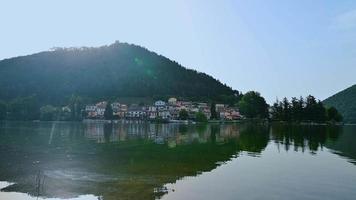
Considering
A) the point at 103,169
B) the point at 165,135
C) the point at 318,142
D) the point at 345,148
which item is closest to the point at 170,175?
the point at 103,169

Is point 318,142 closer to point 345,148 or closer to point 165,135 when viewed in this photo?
point 345,148

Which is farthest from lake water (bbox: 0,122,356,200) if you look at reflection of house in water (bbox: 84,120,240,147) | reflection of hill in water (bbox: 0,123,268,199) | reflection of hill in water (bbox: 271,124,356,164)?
reflection of house in water (bbox: 84,120,240,147)

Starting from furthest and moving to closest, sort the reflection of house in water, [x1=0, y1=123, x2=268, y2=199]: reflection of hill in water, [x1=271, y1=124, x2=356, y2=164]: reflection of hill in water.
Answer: the reflection of house in water, [x1=271, y1=124, x2=356, y2=164]: reflection of hill in water, [x1=0, y1=123, x2=268, y2=199]: reflection of hill in water

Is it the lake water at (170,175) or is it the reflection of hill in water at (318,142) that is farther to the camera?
the reflection of hill in water at (318,142)

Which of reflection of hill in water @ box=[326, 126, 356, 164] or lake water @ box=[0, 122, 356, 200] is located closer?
lake water @ box=[0, 122, 356, 200]

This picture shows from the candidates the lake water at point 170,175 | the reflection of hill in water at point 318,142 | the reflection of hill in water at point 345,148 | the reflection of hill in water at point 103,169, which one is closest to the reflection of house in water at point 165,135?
the reflection of hill in water at point 318,142

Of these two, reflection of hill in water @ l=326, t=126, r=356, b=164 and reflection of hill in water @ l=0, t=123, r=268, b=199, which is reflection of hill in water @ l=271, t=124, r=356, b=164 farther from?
reflection of hill in water @ l=0, t=123, r=268, b=199

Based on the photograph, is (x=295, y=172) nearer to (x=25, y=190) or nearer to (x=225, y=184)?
(x=225, y=184)

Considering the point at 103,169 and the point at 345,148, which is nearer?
the point at 103,169

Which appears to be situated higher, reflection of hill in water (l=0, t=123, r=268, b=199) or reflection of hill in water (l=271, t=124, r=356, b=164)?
reflection of hill in water (l=271, t=124, r=356, b=164)

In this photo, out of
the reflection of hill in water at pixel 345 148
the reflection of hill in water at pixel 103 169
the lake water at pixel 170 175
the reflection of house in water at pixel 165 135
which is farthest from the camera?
the reflection of house in water at pixel 165 135

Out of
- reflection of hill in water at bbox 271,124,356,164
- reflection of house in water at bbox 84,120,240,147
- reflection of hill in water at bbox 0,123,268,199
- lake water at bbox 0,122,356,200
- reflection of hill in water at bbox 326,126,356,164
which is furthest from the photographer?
reflection of house in water at bbox 84,120,240,147

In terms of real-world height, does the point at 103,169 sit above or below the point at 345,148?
below

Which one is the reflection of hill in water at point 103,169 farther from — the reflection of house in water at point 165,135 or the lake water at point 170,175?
the reflection of house in water at point 165,135
